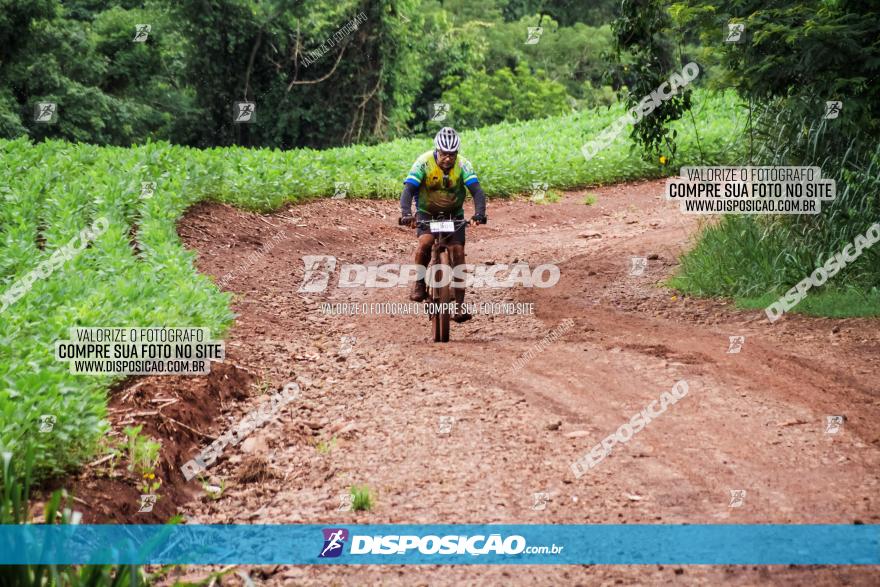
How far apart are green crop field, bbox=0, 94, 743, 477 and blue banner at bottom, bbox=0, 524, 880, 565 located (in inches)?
35.3

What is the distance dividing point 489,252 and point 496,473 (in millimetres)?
11091

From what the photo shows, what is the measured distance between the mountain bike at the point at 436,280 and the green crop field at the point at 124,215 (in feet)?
7.36

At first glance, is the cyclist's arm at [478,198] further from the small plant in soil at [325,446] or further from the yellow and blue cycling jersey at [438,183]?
the small plant in soil at [325,446]

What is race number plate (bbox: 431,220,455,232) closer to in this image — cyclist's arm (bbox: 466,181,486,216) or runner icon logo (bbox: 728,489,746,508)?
cyclist's arm (bbox: 466,181,486,216)

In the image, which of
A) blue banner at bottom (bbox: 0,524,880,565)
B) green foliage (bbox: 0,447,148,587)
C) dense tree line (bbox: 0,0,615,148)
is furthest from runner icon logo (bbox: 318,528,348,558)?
dense tree line (bbox: 0,0,615,148)

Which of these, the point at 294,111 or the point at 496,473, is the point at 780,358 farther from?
the point at 294,111

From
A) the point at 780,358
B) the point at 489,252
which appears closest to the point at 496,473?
the point at 780,358

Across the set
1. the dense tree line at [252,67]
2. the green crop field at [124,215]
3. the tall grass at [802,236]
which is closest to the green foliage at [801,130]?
the tall grass at [802,236]

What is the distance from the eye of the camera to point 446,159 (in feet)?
34.3

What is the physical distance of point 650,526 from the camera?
19.1ft

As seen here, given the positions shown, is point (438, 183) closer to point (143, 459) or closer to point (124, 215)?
point (143, 459)

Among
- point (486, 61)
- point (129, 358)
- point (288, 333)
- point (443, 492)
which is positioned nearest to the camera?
point (443, 492)

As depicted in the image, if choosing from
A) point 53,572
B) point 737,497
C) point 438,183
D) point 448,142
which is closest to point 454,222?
point 438,183

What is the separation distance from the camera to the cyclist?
10.6m
